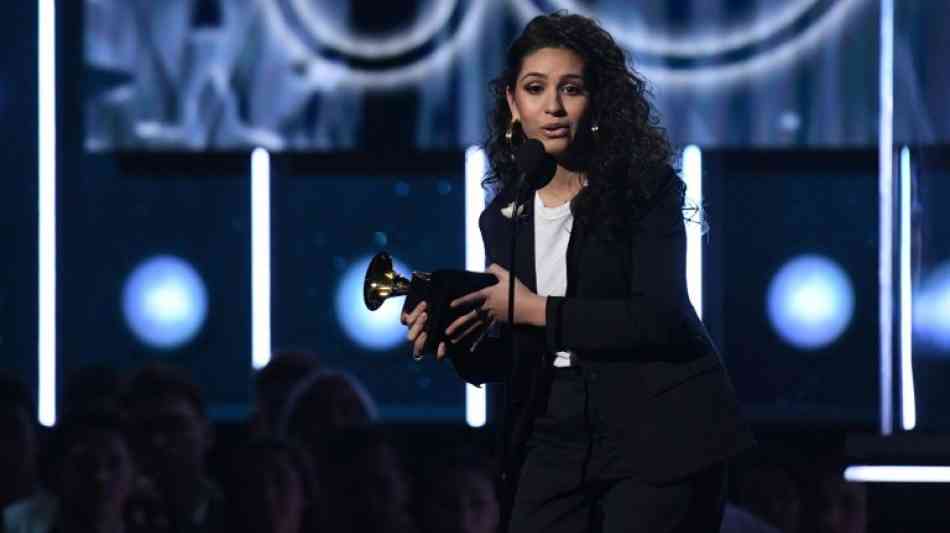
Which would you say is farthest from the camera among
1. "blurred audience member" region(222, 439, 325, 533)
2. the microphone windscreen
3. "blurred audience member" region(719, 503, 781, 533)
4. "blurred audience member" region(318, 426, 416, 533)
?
"blurred audience member" region(318, 426, 416, 533)

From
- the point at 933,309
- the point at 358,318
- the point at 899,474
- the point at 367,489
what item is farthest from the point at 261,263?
the point at 899,474

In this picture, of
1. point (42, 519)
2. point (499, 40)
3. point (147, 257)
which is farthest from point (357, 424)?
point (147, 257)

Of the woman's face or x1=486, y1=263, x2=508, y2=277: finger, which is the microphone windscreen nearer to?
the woman's face

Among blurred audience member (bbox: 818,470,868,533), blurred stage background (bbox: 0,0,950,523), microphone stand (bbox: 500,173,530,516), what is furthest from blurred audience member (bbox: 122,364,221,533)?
microphone stand (bbox: 500,173,530,516)

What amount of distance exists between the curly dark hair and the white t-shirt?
5 cm

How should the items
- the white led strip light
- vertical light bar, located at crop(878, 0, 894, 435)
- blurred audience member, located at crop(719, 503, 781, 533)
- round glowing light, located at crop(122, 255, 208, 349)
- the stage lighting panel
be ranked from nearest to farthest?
the white led strip light → blurred audience member, located at crop(719, 503, 781, 533) → vertical light bar, located at crop(878, 0, 894, 435) → the stage lighting panel → round glowing light, located at crop(122, 255, 208, 349)

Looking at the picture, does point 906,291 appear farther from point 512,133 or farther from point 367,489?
point 512,133

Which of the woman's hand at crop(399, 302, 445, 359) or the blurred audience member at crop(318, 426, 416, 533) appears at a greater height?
the woman's hand at crop(399, 302, 445, 359)

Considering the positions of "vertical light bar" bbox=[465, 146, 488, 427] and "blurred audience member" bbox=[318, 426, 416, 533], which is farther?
"vertical light bar" bbox=[465, 146, 488, 427]

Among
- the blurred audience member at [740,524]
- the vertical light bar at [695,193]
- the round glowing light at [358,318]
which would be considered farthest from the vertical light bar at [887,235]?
the round glowing light at [358,318]

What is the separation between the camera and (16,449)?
211 inches

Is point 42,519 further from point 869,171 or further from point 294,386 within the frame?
point 869,171

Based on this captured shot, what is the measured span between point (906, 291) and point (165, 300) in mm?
3993

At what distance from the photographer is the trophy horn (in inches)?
107
